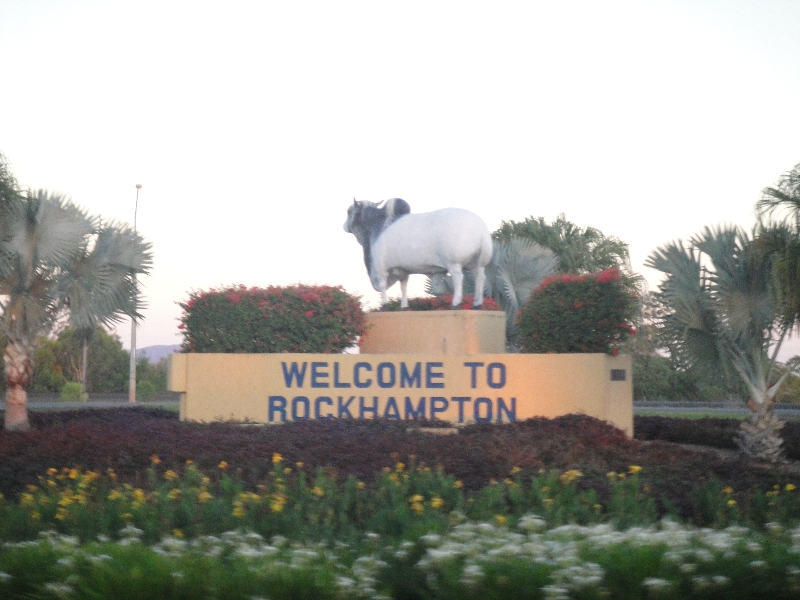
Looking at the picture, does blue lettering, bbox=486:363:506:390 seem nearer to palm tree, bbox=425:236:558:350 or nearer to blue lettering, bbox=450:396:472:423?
blue lettering, bbox=450:396:472:423

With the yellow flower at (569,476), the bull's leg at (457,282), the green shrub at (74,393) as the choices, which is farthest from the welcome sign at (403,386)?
the green shrub at (74,393)

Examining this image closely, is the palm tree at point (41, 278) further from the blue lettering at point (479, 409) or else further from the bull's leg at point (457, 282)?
the blue lettering at point (479, 409)

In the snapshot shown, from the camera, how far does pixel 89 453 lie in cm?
957

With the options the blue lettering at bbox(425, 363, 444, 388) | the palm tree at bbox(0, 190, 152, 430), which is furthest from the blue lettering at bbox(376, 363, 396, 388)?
the palm tree at bbox(0, 190, 152, 430)

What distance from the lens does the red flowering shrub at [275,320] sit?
513 inches

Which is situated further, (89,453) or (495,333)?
(495,333)

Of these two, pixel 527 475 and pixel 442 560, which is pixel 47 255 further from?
pixel 442 560

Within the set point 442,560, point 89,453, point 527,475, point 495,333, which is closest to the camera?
point 442,560

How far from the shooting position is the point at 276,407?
12.9 meters

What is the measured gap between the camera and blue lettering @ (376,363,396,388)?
42.1 ft

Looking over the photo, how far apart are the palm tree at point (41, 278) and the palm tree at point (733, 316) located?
9.87 m

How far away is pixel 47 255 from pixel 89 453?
7.74 metres

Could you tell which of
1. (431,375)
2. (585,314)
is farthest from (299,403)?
(585,314)

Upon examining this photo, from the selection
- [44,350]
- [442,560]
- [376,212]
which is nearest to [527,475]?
[442,560]
